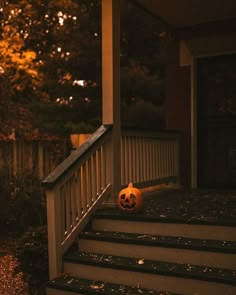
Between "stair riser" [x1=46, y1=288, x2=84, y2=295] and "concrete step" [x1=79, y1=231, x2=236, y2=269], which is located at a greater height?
"concrete step" [x1=79, y1=231, x2=236, y2=269]

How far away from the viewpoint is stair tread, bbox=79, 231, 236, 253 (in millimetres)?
4113

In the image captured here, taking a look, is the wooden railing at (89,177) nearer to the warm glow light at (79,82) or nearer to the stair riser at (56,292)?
the stair riser at (56,292)

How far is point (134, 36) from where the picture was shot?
586 inches

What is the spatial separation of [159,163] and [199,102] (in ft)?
4.36

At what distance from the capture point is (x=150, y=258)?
4.45 metres

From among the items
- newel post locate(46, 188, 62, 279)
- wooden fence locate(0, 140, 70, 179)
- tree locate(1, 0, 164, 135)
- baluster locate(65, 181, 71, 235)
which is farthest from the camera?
tree locate(1, 0, 164, 135)

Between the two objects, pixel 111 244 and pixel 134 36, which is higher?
pixel 134 36

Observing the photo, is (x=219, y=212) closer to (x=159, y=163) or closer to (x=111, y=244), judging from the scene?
(x=111, y=244)

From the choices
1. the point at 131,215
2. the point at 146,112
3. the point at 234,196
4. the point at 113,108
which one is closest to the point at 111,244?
the point at 131,215

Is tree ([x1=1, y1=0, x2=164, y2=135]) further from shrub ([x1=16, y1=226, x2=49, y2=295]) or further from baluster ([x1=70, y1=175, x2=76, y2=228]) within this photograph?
shrub ([x1=16, y1=226, x2=49, y2=295])

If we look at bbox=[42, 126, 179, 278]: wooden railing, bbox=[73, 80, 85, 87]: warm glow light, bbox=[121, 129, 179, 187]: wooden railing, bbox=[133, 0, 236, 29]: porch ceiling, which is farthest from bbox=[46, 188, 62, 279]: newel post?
bbox=[73, 80, 85, 87]: warm glow light

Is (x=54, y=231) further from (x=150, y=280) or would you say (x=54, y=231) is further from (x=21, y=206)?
(x=21, y=206)

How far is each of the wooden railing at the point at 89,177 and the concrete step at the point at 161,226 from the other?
23cm

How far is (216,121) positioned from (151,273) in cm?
360
